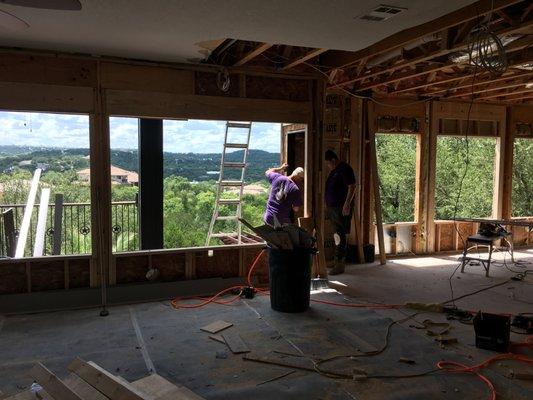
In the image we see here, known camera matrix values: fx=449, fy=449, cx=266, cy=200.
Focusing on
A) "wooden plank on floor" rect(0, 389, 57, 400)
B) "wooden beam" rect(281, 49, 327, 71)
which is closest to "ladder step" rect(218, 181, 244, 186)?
"wooden beam" rect(281, 49, 327, 71)

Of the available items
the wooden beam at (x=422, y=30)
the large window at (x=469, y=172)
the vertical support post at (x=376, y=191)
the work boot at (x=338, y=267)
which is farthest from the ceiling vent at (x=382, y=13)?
the large window at (x=469, y=172)

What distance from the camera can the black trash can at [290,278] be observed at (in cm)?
468

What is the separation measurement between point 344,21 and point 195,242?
7.34m

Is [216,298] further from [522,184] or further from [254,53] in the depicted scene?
[522,184]

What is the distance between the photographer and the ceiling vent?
11.1 ft

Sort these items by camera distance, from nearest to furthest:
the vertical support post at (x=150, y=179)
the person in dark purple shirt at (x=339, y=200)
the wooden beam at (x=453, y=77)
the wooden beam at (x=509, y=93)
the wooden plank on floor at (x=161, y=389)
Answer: the wooden plank on floor at (x=161, y=389)
the wooden beam at (x=453, y=77)
the vertical support post at (x=150, y=179)
the person in dark purple shirt at (x=339, y=200)
the wooden beam at (x=509, y=93)

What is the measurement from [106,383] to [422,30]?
3967 millimetres

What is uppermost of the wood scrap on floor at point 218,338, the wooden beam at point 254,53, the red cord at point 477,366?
the wooden beam at point 254,53

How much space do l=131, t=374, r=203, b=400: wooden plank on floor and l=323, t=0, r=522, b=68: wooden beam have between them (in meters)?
3.62

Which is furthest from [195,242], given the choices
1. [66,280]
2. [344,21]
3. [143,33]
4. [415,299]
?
[344,21]

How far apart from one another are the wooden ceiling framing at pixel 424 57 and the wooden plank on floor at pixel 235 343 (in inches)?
113

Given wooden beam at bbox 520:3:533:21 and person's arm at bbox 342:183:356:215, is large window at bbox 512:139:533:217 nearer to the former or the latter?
person's arm at bbox 342:183:356:215

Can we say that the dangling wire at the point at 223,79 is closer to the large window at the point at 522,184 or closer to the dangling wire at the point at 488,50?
the dangling wire at the point at 488,50

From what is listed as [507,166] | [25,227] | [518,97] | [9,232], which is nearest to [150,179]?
[25,227]
